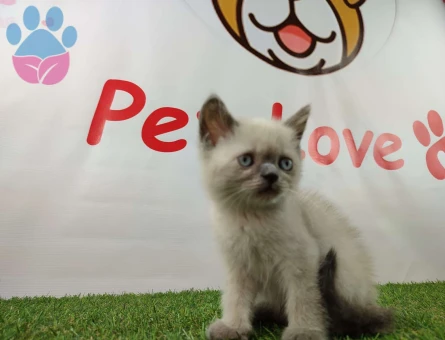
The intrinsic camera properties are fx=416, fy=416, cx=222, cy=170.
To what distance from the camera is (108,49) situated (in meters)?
2.15

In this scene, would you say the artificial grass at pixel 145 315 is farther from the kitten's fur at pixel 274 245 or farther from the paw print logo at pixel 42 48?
the paw print logo at pixel 42 48

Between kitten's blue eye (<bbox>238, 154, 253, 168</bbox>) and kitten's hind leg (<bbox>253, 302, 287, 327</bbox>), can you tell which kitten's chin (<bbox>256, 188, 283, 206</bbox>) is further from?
kitten's hind leg (<bbox>253, 302, 287, 327</bbox>)

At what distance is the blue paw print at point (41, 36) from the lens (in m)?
2.09

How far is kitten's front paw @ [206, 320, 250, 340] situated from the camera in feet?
2.90

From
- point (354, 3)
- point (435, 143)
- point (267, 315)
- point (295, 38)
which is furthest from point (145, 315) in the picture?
point (354, 3)

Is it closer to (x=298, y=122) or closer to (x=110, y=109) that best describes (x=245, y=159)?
(x=298, y=122)

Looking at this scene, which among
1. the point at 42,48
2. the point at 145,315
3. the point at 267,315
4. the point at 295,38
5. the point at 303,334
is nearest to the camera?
the point at 303,334

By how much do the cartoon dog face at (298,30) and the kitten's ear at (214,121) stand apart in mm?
1457

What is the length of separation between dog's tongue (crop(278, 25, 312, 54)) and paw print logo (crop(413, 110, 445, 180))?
802 mm

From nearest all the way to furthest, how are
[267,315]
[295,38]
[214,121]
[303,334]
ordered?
[303,334]
[214,121]
[267,315]
[295,38]

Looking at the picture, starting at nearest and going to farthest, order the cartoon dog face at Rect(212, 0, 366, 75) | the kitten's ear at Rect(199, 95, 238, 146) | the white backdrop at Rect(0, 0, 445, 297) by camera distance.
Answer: the kitten's ear at Rect(199, 95, 238, 146), the white backdrop at Rect(0, 0, 445, 297), the cartoon dog face at Rect(212, 0, 366, 75)

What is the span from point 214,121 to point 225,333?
0.47 metres

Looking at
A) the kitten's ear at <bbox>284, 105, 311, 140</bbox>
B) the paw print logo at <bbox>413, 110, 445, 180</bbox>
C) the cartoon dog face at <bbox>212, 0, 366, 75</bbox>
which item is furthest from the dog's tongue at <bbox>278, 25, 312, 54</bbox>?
the kitten's ear at <bbox>284, 105, 311, 140</bbox>

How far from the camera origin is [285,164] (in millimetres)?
930
